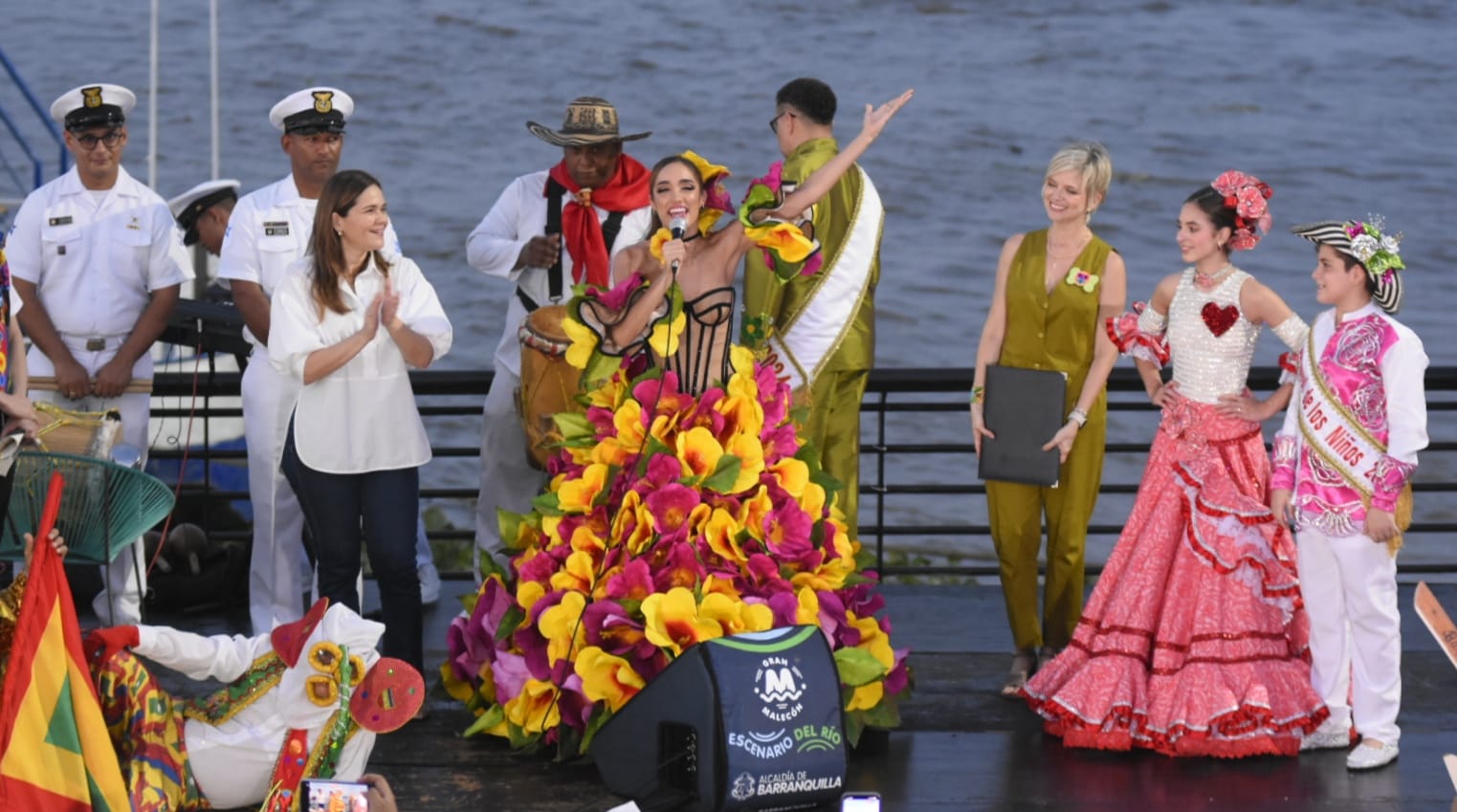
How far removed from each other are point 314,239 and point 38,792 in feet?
4.78

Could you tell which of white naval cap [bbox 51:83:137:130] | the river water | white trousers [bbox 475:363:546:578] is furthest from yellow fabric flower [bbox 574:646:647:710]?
the river water

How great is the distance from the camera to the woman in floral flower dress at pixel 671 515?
15.0 ft

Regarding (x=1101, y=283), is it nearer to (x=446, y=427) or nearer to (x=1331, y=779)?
(x=1331, y=779)

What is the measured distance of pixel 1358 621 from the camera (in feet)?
15.5

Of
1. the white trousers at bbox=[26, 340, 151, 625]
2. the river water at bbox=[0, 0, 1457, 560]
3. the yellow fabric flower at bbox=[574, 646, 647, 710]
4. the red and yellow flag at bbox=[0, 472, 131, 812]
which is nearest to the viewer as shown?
the red and yellow flag at bbox=[0, 472, 131, 812]

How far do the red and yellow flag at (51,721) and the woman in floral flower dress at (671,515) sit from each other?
105 cm

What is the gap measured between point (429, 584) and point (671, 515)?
5.90ft

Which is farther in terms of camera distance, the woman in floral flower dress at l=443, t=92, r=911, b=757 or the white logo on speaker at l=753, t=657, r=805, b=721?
the woman in floral flower dress at l=443, t=92, r=911, b=757

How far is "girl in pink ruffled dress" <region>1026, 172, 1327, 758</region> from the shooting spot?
4824mm

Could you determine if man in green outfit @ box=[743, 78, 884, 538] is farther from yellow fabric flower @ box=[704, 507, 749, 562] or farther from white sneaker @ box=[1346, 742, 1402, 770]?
white sneaker @ box=[1346, 742, 1402, 770]

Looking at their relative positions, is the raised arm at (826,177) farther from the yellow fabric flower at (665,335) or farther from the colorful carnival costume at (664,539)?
the yellow fabric flower at (665,335)

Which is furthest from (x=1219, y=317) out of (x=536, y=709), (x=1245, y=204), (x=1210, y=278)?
(x=536, y=709)

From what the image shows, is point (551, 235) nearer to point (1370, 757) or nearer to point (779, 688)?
point (779, 688)

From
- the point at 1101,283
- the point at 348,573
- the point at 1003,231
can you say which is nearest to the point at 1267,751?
the point at 1101,283
